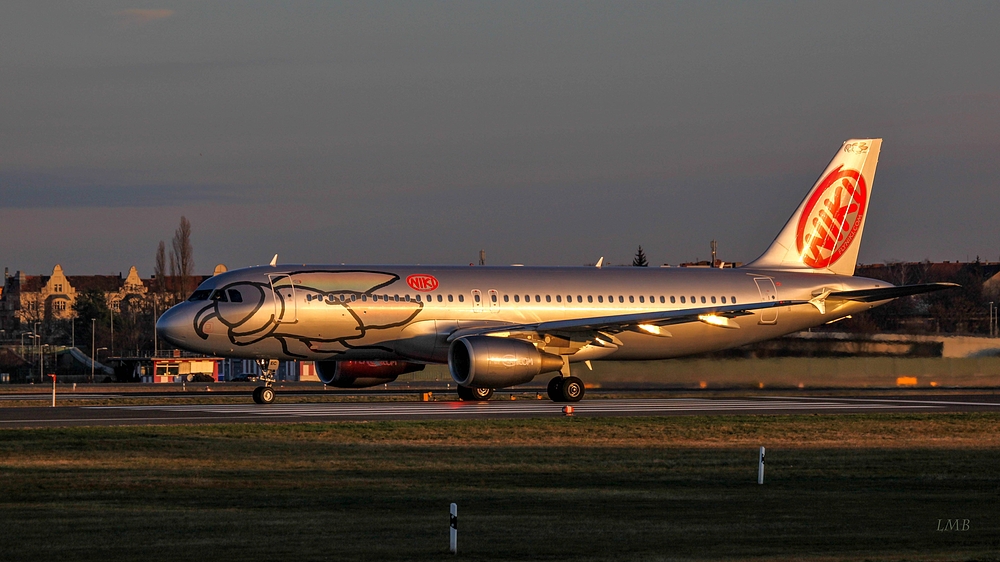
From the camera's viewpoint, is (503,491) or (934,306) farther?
(934,306)

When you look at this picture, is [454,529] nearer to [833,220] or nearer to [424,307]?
[424,307]

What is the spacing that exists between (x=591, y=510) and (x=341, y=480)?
4755 millimetres

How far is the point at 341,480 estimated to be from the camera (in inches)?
773

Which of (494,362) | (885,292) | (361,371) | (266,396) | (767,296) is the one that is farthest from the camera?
(767,296)

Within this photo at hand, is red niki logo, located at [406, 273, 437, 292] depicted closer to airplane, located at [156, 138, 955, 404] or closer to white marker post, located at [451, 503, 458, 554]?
airplane, located at [156, 138, 955, 404]

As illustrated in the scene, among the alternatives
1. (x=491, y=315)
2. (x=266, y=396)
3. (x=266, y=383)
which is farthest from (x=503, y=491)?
(x=266, y=383)

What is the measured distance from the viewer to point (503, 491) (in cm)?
1838

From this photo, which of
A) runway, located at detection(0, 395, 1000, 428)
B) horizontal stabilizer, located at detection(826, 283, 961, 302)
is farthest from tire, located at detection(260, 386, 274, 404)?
horizontal stabilizer, located at detection(826, 283, 961, 302)

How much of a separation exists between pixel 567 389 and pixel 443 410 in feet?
18.2

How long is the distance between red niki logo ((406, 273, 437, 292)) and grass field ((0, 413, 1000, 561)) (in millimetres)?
10324

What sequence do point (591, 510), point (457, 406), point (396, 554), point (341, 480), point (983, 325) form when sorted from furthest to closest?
point (983, 325), point (457, 406), point (341, 480), point (591, 510), point (396, 554)

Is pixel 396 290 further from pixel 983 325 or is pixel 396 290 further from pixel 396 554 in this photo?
pixel 983 325

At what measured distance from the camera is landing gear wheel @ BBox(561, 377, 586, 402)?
39.0 metres

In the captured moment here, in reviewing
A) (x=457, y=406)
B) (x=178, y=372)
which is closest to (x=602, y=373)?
(x=457, y=406)
